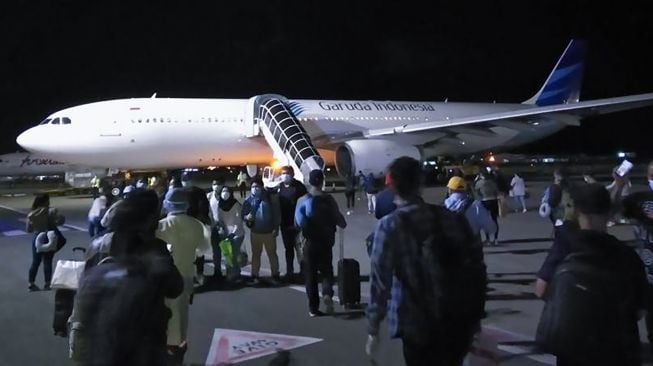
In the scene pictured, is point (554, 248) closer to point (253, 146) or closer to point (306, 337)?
point (306, 337)

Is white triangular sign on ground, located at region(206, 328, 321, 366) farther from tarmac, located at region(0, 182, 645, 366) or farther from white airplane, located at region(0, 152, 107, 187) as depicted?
white airplane, located at region(0, 152, 107, 187)

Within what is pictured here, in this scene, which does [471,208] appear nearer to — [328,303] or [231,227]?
[328,303]

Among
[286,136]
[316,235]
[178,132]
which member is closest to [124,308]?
[316,235]

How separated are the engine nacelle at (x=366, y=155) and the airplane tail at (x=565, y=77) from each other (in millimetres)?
14078

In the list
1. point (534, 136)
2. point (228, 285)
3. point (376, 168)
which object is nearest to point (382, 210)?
point (228, 285)

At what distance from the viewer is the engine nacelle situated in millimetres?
22547

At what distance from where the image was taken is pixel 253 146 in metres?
25.1

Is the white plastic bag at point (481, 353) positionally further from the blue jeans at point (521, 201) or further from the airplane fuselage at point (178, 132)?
the airplane fuselage at point (178, 132)

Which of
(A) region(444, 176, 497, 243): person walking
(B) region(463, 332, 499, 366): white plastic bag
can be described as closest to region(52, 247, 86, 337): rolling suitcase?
(B) region(463, 332, 499, 366): white plastic bag

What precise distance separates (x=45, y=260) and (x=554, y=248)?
7.05 metres

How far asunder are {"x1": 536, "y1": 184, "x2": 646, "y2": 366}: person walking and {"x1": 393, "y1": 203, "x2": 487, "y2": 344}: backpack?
387 mm

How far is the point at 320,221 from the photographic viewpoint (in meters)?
7.06

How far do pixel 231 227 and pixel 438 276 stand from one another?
20.3ft

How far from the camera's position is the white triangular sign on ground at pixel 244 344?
5770 millimetres
